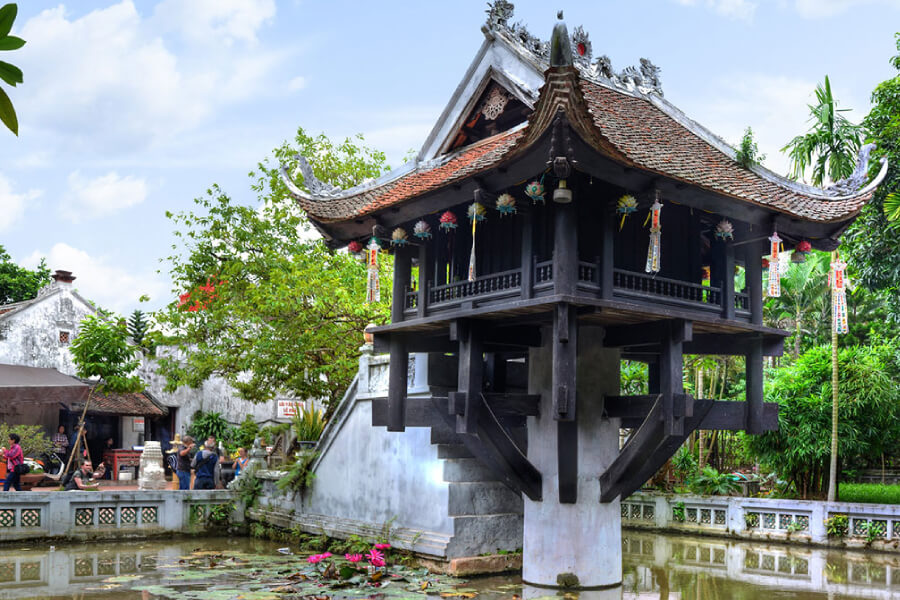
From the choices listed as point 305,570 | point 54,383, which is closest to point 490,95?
point 305,570

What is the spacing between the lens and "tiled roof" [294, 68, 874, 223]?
8.89 meters

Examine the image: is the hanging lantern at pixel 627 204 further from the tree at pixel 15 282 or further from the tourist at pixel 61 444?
the tree at pixel 15 282

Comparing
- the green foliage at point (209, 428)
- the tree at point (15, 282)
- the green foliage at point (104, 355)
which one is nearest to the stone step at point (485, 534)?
the green foliage at point (104, 355)

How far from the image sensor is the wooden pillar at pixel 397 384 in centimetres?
1160

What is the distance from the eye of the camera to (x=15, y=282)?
111ft

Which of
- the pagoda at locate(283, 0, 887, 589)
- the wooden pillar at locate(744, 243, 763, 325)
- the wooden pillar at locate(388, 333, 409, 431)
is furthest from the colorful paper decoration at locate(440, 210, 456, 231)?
the wooden pillar at locate(744, 243, 763, 325)

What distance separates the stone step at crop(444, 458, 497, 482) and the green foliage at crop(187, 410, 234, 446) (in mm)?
16433

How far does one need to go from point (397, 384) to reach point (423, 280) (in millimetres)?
1495

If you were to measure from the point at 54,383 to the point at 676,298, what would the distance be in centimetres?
1731

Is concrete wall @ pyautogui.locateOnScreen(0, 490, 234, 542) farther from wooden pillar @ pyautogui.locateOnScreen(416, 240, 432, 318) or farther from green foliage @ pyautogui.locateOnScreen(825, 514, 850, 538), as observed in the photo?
green foliage @ pyautogui.locateOnScreen(825, 514, 850, 538)

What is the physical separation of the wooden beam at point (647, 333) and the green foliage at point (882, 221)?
7610 millimetres

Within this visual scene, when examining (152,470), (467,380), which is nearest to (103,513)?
(152,470)

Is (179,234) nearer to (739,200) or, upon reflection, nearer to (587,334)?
(587,334)

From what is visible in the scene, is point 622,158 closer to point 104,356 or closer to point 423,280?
point 423,280
